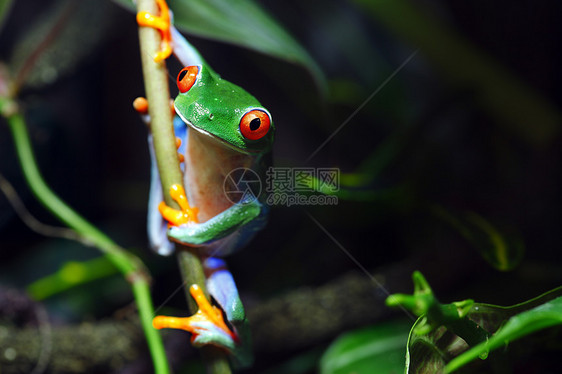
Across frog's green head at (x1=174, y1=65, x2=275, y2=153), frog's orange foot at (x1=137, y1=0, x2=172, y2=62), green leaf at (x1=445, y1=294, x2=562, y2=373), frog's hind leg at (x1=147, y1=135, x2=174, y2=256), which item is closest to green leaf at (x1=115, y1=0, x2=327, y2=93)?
frog's orange foot at (x1=137, y1=0, x2=172, y2=62)

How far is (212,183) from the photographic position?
1.09 meters

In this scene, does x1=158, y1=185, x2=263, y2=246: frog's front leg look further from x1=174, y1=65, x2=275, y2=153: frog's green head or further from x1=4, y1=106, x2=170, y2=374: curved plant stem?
x1=4, y1=106, x2=170, y2=374: curved plant stem

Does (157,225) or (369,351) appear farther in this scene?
(369,351)

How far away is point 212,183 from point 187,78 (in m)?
0.26

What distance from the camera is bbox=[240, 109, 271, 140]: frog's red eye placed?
871 mm

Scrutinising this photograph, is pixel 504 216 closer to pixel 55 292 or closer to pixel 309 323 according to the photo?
pixel 309 323

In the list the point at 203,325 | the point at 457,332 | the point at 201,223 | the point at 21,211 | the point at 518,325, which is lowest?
the point at 21,211

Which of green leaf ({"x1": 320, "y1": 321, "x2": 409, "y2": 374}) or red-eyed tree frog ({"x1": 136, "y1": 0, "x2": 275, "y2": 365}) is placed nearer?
red-eyed tree frog ({"x1": 136, "y1": 0, "x2": 275, "y2": 365})

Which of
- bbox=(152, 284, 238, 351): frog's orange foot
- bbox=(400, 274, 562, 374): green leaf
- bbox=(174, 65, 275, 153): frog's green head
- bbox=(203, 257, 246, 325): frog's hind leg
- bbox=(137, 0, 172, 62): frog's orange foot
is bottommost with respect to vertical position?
bbox=(152, 284, 238, 351): frog's orange foot

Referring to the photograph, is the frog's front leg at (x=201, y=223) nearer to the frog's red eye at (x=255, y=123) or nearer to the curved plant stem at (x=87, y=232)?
the frog's red eye at (x=255, y=123)

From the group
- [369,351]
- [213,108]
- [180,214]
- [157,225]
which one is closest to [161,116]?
[213,108]

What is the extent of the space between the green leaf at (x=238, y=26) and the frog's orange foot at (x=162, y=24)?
0.27ft

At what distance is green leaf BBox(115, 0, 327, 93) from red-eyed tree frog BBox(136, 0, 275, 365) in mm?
84

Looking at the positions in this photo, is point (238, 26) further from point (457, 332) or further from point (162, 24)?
point (457, 332)
